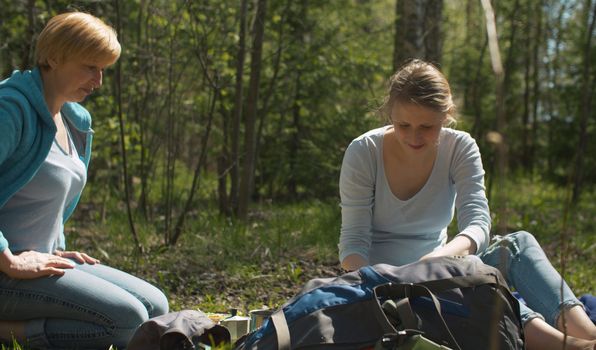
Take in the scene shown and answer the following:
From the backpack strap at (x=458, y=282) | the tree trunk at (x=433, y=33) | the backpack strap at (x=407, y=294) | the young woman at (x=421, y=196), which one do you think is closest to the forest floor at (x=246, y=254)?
the young woman at (x=421, y=196)

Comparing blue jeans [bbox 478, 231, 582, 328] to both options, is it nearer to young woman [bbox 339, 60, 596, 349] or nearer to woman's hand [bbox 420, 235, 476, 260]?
young woman [bbox 339, 60, 596, 349]

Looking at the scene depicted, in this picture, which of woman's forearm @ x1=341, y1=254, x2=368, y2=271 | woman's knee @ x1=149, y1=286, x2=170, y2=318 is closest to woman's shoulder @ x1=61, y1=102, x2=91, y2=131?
woman's knee @ x1=149, y1=286, x2=170, y2=318

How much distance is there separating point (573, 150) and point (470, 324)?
28.0 feet

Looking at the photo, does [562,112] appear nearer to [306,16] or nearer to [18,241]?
[306,16]

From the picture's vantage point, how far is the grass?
4.25m

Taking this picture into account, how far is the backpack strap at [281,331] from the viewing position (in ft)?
7.60

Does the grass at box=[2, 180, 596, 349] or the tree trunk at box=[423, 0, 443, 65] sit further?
the tree trunk at box=[423, 0, 443, 65]

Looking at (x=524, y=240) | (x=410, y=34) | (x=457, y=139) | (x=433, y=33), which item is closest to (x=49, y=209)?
(x=457, y=139)

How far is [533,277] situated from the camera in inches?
117

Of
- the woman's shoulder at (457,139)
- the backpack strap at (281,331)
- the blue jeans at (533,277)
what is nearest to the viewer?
the backpack strap at (281,331)

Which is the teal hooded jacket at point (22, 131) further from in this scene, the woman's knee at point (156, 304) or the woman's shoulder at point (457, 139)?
the woman's shoulder at point (457, 139)

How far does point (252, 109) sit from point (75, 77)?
127 inches

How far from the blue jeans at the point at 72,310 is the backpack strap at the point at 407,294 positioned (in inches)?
42.2

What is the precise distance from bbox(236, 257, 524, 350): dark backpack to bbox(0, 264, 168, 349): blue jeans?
0.70m
